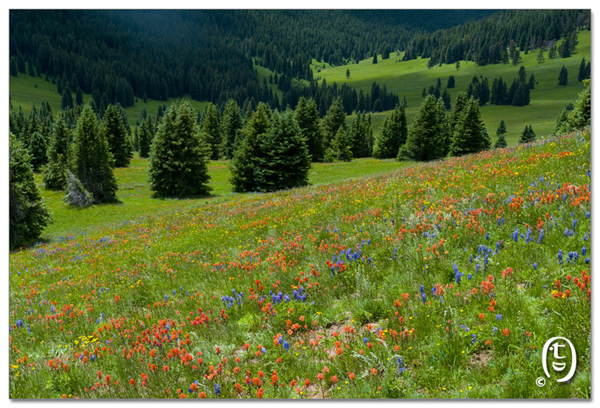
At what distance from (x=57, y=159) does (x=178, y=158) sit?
1074 inches

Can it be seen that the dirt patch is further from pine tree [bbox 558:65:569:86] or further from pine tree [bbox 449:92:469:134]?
pine tree [bbox 558:65:569:86]

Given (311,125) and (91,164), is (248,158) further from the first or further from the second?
(311,125)

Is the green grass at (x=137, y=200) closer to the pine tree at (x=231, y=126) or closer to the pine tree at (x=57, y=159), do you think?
the pine tree at (x=57, y=159)

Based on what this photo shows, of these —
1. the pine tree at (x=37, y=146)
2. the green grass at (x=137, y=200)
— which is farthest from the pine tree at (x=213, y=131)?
the pine tree at (x=37, y=146)

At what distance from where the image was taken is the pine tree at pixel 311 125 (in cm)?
6775

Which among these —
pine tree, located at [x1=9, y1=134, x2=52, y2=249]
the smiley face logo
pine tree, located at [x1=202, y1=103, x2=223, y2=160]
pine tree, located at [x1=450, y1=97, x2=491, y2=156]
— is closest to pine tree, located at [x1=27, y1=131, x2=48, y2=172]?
pine tree, located at [x1=202, y1=103, x2=223, y2=160]

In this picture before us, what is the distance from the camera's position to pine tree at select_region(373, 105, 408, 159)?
75188 mm

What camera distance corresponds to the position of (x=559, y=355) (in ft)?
9.91

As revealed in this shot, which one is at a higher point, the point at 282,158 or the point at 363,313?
the point at 363,313

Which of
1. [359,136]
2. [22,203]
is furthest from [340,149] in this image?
[22,203]

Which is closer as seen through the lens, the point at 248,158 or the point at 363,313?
the point at 363,313

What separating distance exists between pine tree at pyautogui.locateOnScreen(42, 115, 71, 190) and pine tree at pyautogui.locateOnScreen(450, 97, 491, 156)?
68029 mm
